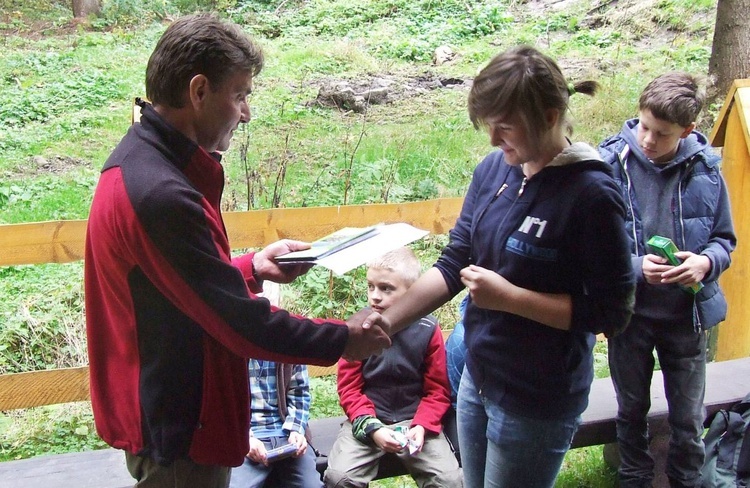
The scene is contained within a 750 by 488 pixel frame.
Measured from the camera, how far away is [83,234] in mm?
3275

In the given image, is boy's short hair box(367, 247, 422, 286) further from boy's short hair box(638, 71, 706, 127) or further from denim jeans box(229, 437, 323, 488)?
boy's short hair box(638, 71, 706, 127)

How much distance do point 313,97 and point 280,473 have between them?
21.4 ft

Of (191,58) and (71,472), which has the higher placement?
(191,58)

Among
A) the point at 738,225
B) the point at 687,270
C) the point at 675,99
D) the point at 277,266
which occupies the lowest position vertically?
the point at 738,225

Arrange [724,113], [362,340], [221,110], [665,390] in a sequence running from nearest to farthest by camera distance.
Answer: [221,110] < [362,340] < [665,390] < [724,113]

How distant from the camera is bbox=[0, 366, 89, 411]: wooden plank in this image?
3.25 metres

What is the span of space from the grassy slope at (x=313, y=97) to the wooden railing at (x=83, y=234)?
558 millimetres

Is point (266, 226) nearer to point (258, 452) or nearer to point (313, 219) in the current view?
point (313, 219)

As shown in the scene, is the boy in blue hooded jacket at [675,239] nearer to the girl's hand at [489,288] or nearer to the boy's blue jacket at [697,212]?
the boy's blue jacket at [697,212]

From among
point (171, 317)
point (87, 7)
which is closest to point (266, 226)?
point (171, 317)

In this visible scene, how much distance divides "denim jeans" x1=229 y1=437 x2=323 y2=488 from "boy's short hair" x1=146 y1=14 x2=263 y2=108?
5.06ft

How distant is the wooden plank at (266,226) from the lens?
10.6 feet

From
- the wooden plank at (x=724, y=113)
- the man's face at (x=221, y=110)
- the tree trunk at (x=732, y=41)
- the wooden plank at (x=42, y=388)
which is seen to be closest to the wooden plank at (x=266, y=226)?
the wooden plank at (x=42, y=388)

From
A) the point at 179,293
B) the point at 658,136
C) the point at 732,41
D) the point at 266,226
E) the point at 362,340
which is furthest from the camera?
the point at 732,41
